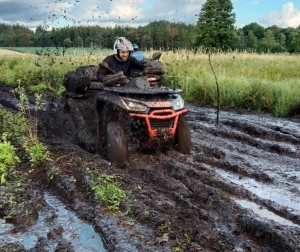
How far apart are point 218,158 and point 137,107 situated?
1.77 m

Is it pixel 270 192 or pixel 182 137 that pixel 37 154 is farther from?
pixel 270 192

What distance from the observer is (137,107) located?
6.45 metres

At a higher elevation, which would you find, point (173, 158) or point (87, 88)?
point (87, 88)

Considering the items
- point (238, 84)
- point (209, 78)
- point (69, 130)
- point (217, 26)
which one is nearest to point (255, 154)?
point (69, 130)

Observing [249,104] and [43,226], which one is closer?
[43,226]

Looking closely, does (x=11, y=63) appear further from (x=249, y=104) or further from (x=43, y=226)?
(x=43, y=226)

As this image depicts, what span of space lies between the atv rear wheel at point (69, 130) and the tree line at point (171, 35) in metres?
4.56

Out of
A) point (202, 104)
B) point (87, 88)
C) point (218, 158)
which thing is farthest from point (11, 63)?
point (218, 158)

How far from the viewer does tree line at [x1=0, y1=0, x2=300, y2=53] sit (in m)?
15.4

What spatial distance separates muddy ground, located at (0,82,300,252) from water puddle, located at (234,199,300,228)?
11 mm

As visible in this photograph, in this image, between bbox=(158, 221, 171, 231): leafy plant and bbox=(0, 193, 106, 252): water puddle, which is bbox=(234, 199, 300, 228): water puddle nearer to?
bbox=(158, 221, 171, 231): leafy plant

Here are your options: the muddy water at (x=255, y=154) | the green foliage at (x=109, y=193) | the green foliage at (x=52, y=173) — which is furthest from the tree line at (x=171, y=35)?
the green foliage at (x=109, y=193)

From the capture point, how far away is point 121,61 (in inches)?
309

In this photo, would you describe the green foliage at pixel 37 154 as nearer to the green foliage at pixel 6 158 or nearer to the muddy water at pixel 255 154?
the green foliage at pixel 6 158
